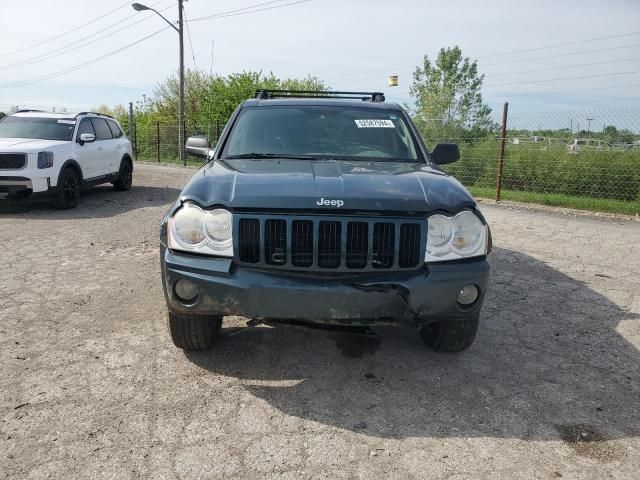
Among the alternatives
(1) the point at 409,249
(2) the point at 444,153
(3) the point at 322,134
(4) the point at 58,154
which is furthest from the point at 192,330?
(4) the point at 58,154

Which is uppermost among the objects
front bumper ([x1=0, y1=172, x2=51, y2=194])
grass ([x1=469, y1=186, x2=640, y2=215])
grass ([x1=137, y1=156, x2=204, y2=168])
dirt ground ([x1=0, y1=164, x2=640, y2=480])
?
front bumper ([x1=0, y1=172, x2=51, y2=194])

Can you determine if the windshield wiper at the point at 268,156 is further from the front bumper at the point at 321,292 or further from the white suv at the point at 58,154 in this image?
the white suv at the point at 58,154

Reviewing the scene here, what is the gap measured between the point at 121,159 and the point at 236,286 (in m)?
10.1

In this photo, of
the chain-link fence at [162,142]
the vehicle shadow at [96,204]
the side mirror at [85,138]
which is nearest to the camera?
the vehicle shadow at [96,204]

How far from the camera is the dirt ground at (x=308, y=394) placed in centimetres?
246

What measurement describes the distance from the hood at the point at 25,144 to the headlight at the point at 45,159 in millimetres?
93

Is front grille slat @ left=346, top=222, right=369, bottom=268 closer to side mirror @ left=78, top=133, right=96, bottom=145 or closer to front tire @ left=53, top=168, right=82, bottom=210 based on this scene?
front tire @ left=53, top=168, right=82, bottom=210

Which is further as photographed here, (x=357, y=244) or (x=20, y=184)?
(x=20, y=184)

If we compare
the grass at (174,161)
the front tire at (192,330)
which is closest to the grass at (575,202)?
the front tire at (192,330)

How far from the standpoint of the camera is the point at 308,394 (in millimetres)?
3082

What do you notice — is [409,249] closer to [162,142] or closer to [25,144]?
[25,144]

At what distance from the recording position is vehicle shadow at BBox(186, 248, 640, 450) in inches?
111

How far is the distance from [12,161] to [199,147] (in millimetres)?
5456

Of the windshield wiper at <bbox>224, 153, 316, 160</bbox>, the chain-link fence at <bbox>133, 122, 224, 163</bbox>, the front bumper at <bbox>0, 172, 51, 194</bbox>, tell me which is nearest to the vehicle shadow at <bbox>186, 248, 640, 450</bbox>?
the windshield wiper at <bbox>224, 153, 316, 160</bbox>
